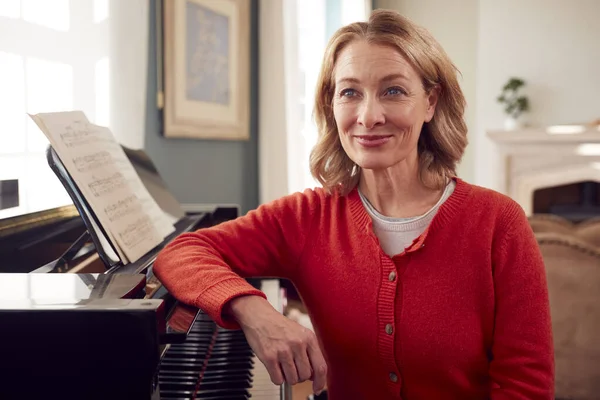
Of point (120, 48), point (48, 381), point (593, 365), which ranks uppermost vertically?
point (120, 48)

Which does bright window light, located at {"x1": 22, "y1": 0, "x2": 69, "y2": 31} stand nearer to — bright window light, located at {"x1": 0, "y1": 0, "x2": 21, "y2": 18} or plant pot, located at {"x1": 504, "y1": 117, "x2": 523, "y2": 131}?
bright window light, located at {"x1": 0, "y1": 0, "x2": 21, "y2": 18}

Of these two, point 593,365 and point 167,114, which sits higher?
point 167,114

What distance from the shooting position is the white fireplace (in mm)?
5008

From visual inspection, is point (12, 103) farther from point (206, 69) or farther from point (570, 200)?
point (570, 200)

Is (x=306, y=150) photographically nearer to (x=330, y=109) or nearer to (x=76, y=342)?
(x=330, y=109)

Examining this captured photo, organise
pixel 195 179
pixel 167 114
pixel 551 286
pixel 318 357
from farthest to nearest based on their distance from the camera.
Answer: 1. pixel 195 179
2. pixel 167 114
3. pixel 551 286
4. pixel 318 357

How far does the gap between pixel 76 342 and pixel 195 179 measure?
2776mm

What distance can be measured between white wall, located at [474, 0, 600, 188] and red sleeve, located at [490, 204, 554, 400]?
175 inches

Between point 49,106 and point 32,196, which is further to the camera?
point 49,106

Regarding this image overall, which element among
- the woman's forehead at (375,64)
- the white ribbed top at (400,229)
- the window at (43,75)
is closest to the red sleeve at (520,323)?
the white ribbed top at (400,229)

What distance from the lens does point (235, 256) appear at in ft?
4.09

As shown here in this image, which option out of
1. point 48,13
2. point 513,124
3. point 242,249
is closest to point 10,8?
point 48,13

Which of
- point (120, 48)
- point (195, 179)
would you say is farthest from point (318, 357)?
point (195, 179)

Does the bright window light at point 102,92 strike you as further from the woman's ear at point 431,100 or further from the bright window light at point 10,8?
the woman's ear at point 431,100
